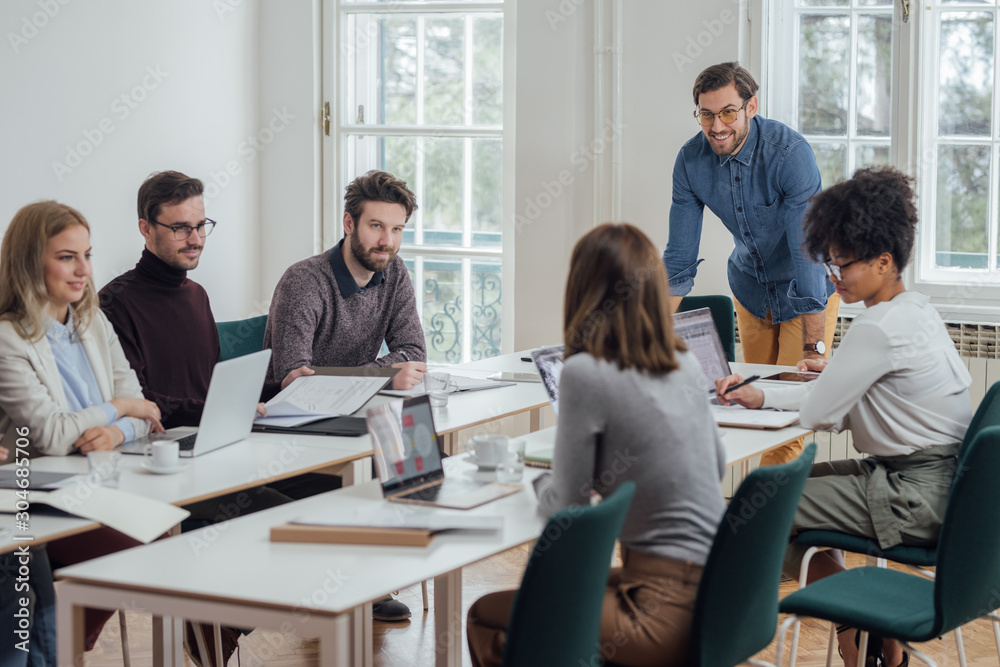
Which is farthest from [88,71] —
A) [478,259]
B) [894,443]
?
[894,443]

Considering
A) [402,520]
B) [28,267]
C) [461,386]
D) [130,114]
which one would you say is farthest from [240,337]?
[402,520]

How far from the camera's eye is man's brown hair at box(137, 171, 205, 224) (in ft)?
9.83

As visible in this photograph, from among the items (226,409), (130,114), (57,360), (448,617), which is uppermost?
(130,114)

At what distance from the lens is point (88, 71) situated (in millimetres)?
3832

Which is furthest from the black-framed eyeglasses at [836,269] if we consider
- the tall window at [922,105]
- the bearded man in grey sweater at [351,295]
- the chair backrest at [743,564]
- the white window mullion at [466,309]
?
the white window mullion at [466,309]

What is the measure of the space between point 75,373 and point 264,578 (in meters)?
1.15

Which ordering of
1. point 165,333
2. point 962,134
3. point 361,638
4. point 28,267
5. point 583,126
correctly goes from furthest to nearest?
1. point 583,126
2. point 962,134
3. point 165,333
4. point 28,267
5. point 361,638

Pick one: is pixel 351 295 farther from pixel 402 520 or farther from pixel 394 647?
pixel 402 520

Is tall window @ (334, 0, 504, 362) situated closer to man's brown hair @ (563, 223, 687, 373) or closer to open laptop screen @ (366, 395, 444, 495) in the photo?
open laptop screen @ (366, 395, 444, 495)

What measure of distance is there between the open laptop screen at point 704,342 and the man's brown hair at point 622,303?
3.55 feet

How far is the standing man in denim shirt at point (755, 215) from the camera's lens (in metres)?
3.60

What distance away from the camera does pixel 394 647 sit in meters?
3.16

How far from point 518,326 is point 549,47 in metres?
1.32

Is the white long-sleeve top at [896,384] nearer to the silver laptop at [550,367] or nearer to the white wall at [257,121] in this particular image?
the silver laptop at [550,367]
